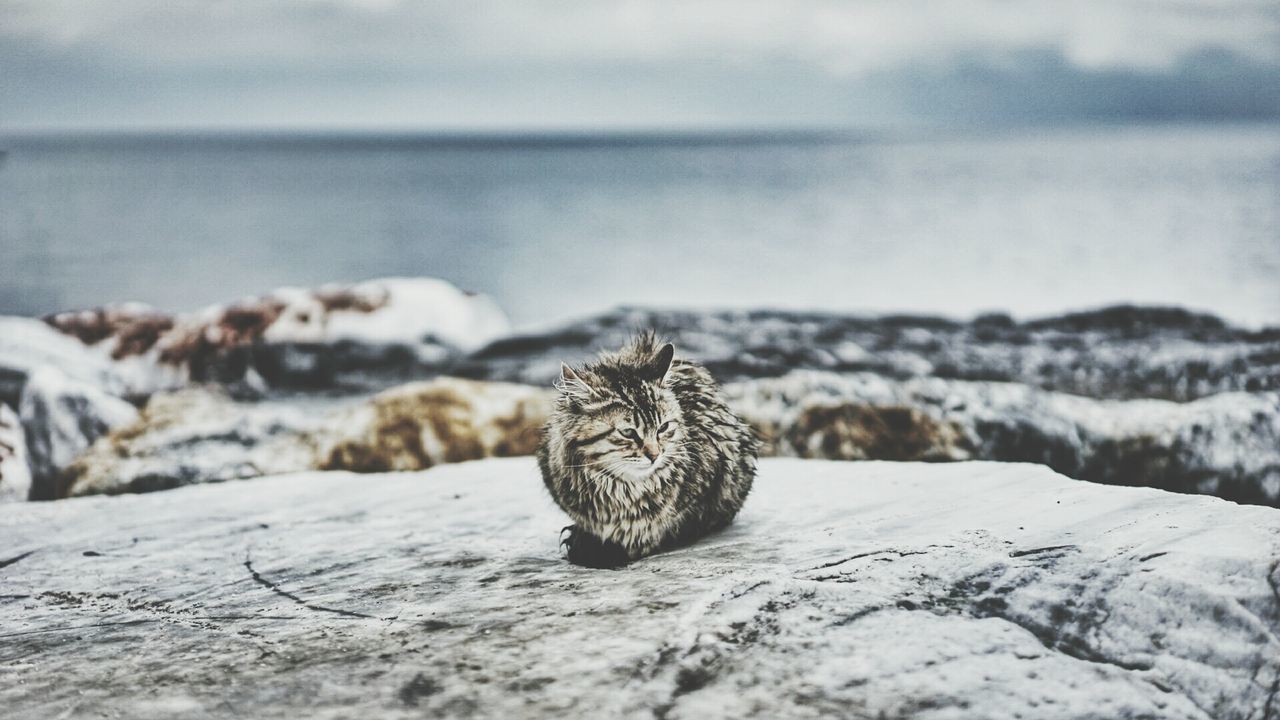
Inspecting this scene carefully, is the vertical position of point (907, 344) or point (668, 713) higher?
point (907, 344)

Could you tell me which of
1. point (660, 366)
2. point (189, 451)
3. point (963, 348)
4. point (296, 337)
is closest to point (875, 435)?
point (660, 366)

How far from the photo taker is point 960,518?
3797 millimetres

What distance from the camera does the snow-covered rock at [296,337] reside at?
1045 cm

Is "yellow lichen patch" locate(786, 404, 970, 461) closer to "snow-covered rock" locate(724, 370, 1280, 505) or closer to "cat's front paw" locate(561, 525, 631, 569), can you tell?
"snow-covered rock" locate(724, 370, 1280, 505)

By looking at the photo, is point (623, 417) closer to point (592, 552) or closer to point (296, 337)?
point (592, 552)

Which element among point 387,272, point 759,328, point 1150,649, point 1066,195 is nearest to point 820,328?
point 759,328

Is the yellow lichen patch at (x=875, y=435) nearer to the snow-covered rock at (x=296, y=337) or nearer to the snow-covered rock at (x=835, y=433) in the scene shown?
the snow-covered rock at (x=835, y=433)

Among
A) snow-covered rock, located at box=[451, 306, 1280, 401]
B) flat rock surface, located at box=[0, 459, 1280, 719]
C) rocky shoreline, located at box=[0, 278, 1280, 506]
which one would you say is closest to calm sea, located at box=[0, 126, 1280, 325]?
snow-covered rock, located at box=[451, 306, 1280, 401]

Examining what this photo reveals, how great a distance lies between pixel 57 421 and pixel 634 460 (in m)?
6.96

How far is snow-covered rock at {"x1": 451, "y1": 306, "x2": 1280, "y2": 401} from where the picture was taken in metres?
9.88

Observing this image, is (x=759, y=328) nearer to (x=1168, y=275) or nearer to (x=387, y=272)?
(x=1168, y=275)

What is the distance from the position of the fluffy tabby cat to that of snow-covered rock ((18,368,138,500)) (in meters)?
6.10

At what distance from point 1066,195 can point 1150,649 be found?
42699 mm

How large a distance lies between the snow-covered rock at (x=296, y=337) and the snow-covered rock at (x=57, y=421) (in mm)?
1708
